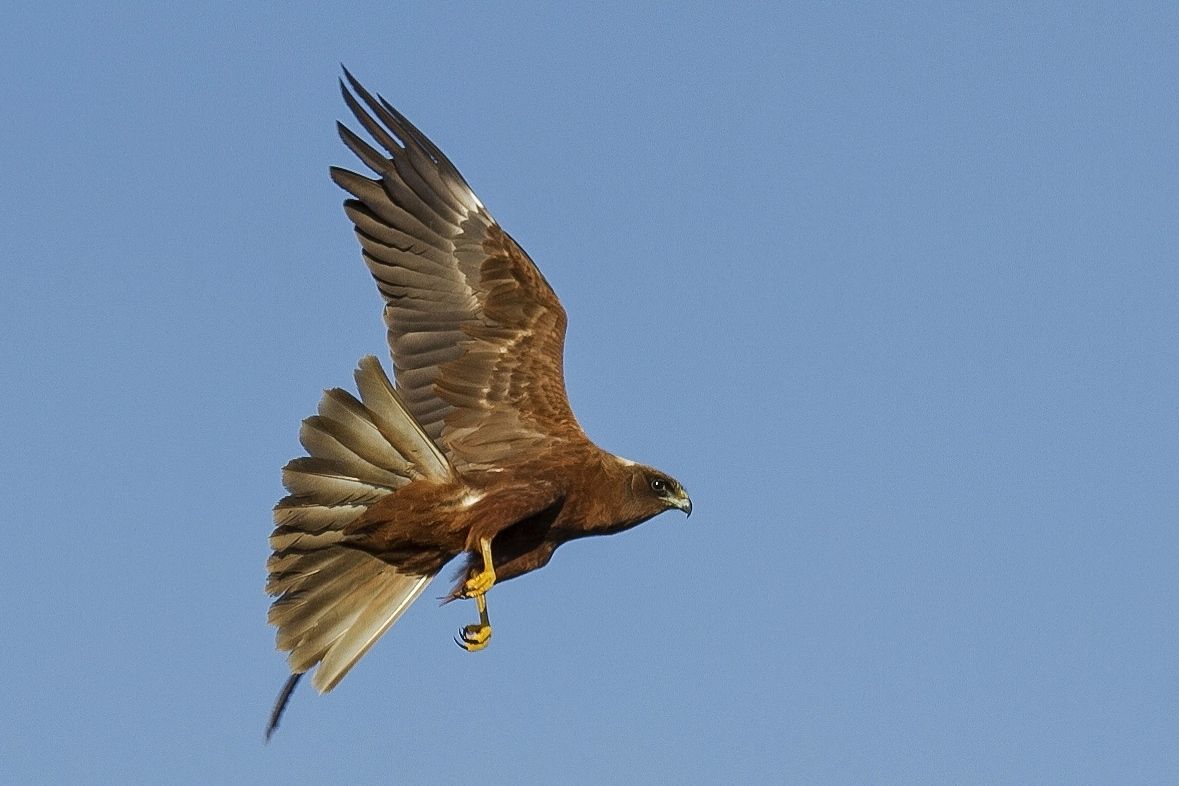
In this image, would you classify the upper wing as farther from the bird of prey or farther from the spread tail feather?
the spread tail feather

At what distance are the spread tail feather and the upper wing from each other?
89 cm

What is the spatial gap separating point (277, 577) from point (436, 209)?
2762mm

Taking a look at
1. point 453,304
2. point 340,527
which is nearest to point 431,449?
point 340,527

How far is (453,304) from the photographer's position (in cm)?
1027

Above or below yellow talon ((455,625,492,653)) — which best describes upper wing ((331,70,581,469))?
above

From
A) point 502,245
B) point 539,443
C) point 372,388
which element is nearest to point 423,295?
point 502,245

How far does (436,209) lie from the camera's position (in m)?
10.6

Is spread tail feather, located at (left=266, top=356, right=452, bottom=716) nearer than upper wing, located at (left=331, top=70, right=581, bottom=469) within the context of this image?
Yes

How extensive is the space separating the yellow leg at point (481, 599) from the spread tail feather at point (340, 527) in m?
0.36

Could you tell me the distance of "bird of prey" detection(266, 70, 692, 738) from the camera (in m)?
8.65

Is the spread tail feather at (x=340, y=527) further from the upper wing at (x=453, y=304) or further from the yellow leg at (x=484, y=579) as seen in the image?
the upper wing at (x=453, y=304)

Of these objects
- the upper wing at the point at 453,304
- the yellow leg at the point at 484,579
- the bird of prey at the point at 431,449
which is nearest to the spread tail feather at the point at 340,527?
the bird of prey at the point at 431,449

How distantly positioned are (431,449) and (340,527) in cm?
63

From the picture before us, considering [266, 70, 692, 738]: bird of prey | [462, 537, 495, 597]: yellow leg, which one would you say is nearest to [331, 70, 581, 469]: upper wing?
[266, 70, 692, 738]: bird of prey
